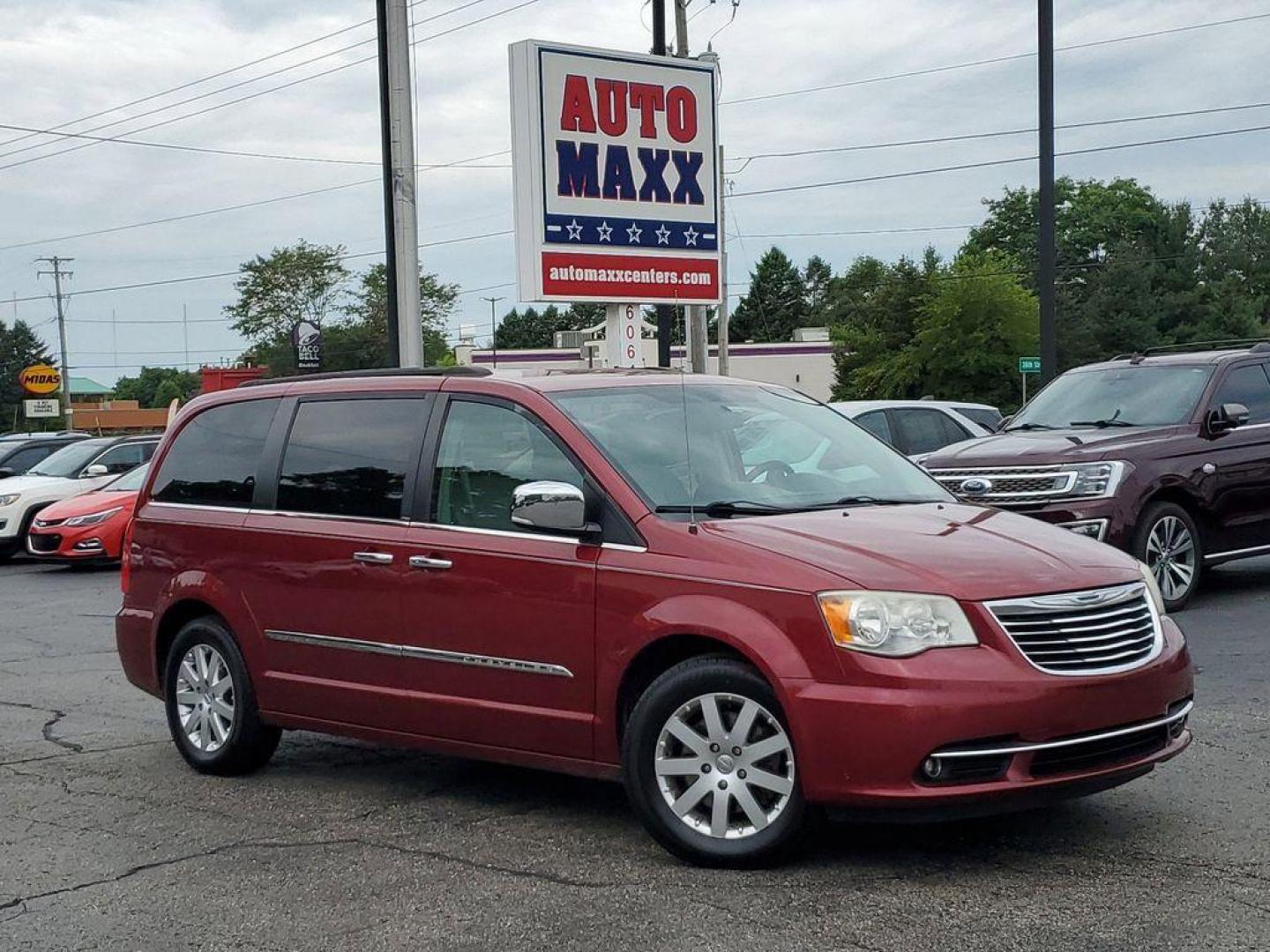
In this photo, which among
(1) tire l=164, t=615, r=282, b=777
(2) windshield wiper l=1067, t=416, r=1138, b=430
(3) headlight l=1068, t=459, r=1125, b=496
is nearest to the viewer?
(1) tire l=164, t=615, r=282, b=777

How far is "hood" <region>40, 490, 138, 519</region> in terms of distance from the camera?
19938 millimetres

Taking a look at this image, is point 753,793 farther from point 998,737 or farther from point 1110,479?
point 1110,479

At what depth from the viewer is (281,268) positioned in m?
81.9

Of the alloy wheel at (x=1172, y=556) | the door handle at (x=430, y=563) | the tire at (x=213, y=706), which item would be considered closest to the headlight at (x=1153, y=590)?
the door handle at (x=430, y=563)

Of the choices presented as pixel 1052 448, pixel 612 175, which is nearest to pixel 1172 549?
pixel 1052 448

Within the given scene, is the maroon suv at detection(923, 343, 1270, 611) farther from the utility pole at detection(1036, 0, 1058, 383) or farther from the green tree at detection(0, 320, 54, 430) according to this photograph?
the green tree at detection(0, 320, 54, 430)

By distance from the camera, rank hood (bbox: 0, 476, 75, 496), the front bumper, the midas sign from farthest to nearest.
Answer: the midas sign, hood (bbox: 0, 476, 75, 496), the front bumper

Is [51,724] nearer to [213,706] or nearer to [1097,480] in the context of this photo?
[213,706]

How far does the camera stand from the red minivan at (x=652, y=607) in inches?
208

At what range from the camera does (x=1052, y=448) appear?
1181 cm

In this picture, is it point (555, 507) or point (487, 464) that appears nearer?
point (555, 507)

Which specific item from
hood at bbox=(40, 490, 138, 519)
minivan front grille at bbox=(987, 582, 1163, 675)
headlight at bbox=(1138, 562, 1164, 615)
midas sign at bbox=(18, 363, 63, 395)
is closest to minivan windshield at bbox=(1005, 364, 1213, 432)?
headlight at bbox=(1138, 562, 1164, 615)

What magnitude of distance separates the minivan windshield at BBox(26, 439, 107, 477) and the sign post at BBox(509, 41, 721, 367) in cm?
859

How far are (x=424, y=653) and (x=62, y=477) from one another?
1735 cm
